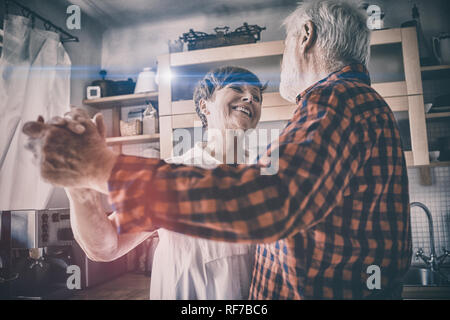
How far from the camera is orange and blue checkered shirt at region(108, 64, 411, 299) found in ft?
0.86

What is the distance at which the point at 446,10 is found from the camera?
5.40 feet

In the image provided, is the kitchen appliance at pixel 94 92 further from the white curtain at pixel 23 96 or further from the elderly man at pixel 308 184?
the elderly man at pixel 308 184

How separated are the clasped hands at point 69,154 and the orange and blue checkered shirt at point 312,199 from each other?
0.9 inches

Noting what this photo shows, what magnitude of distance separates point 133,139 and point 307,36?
1.48 metres

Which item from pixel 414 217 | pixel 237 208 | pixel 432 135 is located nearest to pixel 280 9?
pixel 432 135

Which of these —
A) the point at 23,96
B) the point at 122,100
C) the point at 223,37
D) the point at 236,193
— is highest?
the point at 223,37

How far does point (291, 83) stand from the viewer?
0.52 meters

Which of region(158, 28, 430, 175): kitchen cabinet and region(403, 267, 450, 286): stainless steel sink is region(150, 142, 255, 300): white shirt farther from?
region(403, 267, 450, 286): stainless steel sink

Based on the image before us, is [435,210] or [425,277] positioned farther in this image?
[435,210]

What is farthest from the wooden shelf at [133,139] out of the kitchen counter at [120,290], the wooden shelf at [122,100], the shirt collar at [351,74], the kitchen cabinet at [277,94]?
the shirt collar at [351,74]

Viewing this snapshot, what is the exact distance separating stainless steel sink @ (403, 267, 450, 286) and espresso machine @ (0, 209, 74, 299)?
166 cm

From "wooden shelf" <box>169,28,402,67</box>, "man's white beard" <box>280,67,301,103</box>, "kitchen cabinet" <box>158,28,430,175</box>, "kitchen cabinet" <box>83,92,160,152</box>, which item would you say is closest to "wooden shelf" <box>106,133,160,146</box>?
"kitchen cabinet" <box>83,92,160,152</box>

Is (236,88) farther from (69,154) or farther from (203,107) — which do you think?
(69,154)

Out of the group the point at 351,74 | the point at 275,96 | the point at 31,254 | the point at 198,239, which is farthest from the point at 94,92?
the point at 351,74
